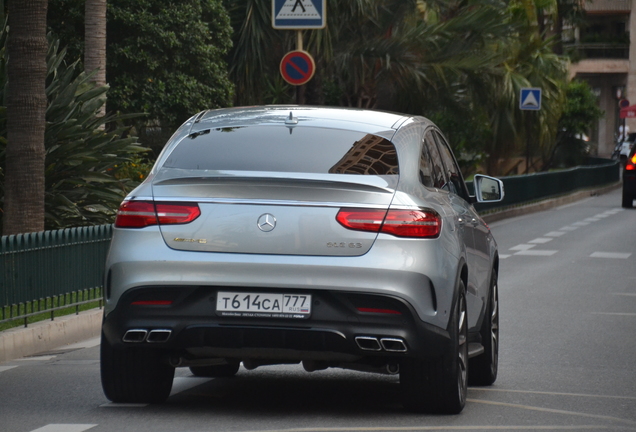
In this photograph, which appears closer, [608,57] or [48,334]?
[48,334]

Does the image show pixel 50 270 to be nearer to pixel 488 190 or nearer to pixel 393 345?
pixel 488 190

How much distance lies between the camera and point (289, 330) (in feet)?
21.8

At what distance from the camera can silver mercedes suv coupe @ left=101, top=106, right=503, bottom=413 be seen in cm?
664

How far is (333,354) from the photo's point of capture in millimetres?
6727

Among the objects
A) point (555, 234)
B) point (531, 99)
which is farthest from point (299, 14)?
point (531, 99)

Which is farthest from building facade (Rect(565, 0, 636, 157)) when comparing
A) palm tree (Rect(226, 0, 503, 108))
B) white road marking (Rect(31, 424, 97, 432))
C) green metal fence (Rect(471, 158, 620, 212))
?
white road marking (Rect(31, 424, 97, 432))

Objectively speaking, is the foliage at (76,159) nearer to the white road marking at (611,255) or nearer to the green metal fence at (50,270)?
the green metal fence at (50,270)

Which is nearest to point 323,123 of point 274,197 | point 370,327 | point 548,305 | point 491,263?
point 274,197

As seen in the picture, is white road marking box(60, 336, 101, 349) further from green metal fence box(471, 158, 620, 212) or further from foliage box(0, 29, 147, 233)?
green metal fence box(471, 158, 620, 212)

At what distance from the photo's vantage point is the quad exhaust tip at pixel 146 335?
22.1ft

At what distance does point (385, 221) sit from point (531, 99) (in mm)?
30298

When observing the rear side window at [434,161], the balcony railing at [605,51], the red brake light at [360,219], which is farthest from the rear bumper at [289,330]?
the balcony railing at [605,51]

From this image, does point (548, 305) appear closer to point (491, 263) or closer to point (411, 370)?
point (491, 263)

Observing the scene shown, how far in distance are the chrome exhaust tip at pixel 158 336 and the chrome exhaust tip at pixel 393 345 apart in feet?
3.38
